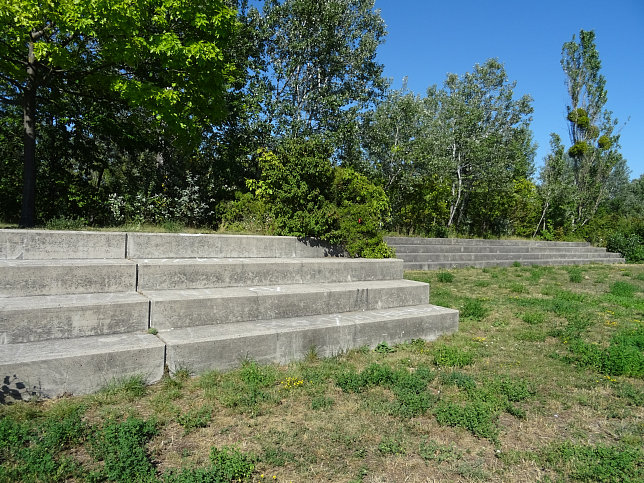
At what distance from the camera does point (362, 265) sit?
20.0 feet

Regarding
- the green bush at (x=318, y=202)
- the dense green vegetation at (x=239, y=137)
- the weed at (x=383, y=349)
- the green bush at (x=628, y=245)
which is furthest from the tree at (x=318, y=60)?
the green bush at (x=628, y=245)

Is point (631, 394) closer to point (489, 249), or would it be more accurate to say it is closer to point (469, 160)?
point (489, 249)

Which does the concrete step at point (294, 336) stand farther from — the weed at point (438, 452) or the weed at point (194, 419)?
the weed at point (438, 452)

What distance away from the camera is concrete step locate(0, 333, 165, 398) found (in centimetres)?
299

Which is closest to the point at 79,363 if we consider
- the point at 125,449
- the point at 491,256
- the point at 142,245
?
the point at 125,449

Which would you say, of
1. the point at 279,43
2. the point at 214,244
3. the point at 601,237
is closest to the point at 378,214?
the point at 214,244

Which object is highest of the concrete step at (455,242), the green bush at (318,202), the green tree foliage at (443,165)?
the green tree foliage at (443,165)

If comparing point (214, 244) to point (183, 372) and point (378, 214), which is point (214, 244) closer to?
point (183, 372)

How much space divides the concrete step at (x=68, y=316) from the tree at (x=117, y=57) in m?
5.47

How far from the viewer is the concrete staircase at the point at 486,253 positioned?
1310 centimetres

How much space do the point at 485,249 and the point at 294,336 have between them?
532 inches

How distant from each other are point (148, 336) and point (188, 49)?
6.78m

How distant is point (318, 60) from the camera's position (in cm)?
1512

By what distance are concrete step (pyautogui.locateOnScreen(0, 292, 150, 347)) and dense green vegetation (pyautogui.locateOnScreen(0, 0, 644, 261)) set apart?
2755mm
